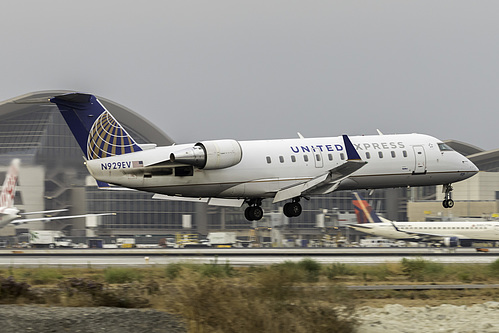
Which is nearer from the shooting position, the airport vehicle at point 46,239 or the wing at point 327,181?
the wing at point 327,181

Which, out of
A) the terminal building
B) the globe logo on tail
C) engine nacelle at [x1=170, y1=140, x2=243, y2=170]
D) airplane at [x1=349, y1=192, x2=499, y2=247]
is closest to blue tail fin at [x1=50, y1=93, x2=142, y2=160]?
the globe logo on tail

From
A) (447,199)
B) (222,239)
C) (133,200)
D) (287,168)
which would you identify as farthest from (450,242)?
(133,200)

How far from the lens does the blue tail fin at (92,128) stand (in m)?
33.0

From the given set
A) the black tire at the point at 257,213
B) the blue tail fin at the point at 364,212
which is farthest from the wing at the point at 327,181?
the blue tail fin at the point at 364,212

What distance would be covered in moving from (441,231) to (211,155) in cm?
3665

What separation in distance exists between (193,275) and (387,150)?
20685 millimetres

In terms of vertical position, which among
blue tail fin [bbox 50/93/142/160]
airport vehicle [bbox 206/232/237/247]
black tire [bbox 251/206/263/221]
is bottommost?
airport vehicle [bbox 206/232/237/247]

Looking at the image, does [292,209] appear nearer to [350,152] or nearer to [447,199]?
[350,152]

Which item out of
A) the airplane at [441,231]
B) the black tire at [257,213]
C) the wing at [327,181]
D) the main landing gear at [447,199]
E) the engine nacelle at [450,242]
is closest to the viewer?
the wing at [327,181]

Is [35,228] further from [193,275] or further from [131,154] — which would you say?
[193,275]

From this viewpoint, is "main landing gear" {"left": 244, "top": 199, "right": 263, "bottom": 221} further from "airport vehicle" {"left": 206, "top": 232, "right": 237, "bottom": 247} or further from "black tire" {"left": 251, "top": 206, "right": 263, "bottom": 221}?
"airport vehicle" {"left": 206, "top": 232, "right": 237, "bottom": 247}

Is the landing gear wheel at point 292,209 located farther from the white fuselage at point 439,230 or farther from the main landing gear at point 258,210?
the white fuselage at point 439,230

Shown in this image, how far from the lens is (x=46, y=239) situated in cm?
7688

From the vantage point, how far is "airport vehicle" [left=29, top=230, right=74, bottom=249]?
7519cm
